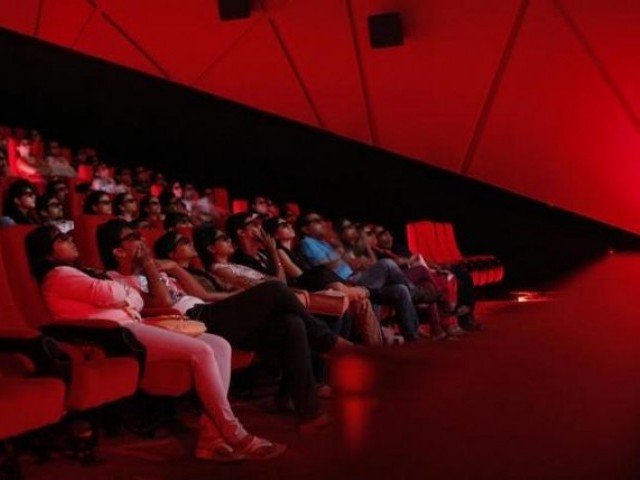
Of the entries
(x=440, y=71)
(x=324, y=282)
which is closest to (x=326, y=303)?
(x=324, y=282)

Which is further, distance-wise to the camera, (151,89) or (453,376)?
(151,89)

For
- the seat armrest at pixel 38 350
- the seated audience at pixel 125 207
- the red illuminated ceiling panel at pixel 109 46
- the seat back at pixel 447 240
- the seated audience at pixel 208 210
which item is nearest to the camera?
the seat armrest at pixel 38 350

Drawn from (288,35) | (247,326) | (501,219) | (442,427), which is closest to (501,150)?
(501,219)

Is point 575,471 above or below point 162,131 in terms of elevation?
below

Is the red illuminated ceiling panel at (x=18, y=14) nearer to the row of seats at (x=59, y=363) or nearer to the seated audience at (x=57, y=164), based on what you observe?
the seated audience at (x=57, y=164)

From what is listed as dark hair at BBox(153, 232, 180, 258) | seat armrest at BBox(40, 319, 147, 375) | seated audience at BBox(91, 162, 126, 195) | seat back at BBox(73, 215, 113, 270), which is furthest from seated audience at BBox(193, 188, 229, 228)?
seat armrest at BBox(40, 319, 147, 375)

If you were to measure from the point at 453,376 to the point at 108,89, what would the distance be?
14.7ft

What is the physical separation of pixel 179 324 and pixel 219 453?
25 centimetres

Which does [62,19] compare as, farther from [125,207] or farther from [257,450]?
[257,450]

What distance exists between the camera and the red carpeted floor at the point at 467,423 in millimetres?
727

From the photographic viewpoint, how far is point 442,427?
795mm

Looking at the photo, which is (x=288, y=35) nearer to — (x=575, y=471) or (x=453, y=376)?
(x=453, y=376)

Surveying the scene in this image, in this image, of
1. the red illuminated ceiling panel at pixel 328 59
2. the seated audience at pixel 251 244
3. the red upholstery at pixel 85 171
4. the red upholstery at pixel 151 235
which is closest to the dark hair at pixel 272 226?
the seated audience at pixel 251 244

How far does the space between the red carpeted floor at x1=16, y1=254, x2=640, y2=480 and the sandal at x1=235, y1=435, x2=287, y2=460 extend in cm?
3
